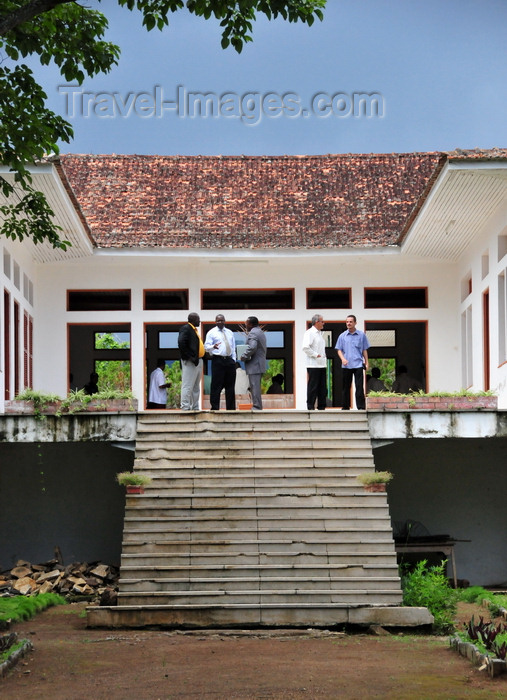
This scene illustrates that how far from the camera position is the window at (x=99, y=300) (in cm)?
2367

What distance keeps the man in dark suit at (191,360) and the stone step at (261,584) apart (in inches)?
174

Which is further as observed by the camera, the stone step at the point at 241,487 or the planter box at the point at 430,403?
the planter box at the point at 430,403

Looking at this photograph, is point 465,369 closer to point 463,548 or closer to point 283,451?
point 463,548

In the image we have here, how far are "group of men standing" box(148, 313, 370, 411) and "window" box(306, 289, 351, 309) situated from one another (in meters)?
5.64

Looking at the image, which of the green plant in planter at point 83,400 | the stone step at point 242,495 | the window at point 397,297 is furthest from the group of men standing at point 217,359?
the window at point 397,297

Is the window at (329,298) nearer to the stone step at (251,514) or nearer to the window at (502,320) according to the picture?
the window at (502,320)

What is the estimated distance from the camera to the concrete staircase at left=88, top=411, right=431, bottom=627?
43.0 feet

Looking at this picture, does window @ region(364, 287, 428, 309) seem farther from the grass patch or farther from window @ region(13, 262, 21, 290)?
the grass patch

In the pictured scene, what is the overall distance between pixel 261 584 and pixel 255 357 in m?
5.16

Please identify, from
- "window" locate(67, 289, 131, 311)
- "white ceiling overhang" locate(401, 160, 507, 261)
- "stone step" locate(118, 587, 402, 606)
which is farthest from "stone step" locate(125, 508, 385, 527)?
"window" locate(67, 289, 131, 311)

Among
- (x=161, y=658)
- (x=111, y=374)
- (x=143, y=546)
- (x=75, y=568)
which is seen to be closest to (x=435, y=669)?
(x=161, y=658)

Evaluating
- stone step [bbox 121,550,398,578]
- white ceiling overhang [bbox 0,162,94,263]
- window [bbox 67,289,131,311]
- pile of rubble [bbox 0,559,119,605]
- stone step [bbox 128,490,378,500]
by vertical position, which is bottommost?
pile of rubble [bbox 0,559,119,605]

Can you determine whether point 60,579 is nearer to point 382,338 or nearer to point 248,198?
point 248,198

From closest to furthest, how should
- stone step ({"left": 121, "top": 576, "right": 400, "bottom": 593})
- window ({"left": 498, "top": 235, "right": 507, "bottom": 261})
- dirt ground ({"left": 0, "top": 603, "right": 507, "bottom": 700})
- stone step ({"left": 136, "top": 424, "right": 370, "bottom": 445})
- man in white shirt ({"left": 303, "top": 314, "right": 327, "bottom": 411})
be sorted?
dirt ground ({"left": 0, "top": 603, "right": 507, "bottom": 700})
stone step ({"left": 121, "top": 576, "right": 400, "bottom": 593})
stone step ({"left": 136, "top": 424, "right": 370, "bottom": 445})
man in white shirt ({"left": 303, "top": 314, "right": 327, "bottom": 411})
window ({"left": 498, "top": 235, "right": 507, "bottom": 261})
